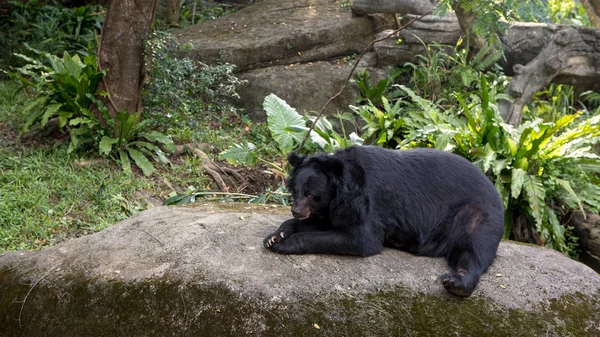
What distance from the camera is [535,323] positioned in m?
3.55

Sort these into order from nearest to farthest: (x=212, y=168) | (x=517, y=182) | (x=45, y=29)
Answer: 1. (x=517, y=182)
2. (x=212, y=168)
3. (x=45, y=29)

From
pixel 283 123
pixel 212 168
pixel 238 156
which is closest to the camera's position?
pixel 238 156

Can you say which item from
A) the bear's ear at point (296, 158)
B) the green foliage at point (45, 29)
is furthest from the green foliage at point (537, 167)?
the green foliage at point (45, 29)

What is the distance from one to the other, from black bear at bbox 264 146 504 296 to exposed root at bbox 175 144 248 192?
4.18 meters

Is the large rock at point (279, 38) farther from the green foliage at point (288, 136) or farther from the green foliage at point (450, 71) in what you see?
the green foliage at point (288, 136)

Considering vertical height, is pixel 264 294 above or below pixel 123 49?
below

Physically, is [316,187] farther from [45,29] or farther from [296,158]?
[45,29]

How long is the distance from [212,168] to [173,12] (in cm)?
566

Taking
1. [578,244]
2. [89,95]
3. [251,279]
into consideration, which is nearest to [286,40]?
[89,95]

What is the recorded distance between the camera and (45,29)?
1159 centimetres

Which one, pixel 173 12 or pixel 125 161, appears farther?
pixel 173 12

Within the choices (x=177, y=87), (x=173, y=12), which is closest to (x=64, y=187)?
(x=177, y=87)

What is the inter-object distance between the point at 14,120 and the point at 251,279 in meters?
6.58

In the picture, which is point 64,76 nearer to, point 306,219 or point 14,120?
point 14,120
